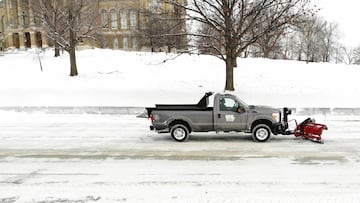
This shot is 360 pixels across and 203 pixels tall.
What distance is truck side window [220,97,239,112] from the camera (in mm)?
10219

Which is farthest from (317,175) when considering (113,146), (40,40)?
(40,40)

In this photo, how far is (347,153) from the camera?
29.0 feet

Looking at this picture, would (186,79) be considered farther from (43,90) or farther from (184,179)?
(184,179)

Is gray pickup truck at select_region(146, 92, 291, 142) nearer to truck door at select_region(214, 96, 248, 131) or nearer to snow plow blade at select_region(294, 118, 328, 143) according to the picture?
truck door at select_region(214, 96, 248, 131)

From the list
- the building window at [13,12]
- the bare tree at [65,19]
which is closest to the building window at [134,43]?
the building window at [13,12]

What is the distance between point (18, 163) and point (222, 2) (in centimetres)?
1381

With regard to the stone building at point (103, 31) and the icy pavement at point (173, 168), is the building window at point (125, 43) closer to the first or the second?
the stone building at point (103, 31)

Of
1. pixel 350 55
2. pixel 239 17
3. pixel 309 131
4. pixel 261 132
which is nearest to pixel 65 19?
pixel 239 17

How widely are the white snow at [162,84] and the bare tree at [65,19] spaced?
2680 millimetres

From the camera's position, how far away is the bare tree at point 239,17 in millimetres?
17359

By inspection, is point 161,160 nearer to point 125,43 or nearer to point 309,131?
point 309,131

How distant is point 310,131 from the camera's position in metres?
10.0

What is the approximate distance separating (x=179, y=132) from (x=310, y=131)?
4218 millimetres

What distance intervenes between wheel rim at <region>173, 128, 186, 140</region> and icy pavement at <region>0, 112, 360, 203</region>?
0.39 metres
